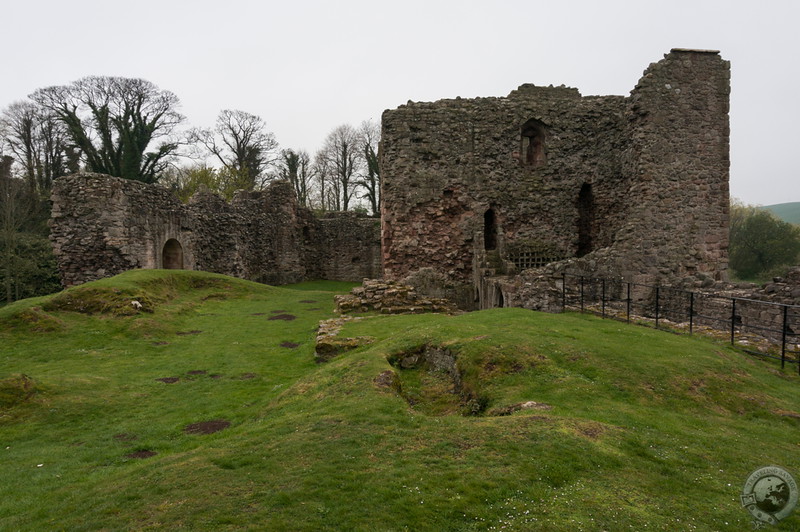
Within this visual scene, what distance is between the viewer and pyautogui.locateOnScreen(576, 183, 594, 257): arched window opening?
1983cm

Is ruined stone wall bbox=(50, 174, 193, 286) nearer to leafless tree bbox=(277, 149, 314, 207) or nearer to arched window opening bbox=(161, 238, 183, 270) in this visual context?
arched window opening bbox=(161, 238, 183, 270)

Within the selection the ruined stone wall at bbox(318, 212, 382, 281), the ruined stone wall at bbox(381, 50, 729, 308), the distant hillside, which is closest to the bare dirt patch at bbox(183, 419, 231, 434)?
the ruined stone wall at bbox(381, 50, 729, 308)

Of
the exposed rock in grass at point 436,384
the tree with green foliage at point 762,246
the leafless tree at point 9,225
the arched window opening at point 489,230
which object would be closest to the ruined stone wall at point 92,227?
the leafless tree at point 9,225

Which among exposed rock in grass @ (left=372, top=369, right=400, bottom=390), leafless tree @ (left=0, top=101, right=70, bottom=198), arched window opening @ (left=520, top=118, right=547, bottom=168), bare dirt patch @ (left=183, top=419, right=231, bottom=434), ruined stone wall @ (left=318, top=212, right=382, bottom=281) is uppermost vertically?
leafless tree @ (left=0, top=101, right=70, bottom=198)

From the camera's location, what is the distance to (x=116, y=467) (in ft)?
19.8

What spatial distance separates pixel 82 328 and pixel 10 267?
59.9 ft

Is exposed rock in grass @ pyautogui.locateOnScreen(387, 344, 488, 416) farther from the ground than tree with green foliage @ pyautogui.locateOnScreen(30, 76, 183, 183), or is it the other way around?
tree with green foliage @ pyautogui.locateOnScreen(30, 76, 183, 183)

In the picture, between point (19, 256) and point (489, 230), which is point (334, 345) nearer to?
point (489, 230)

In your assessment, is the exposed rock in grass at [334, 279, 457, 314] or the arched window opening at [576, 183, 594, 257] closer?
the exposed rock in grass at [334, 279, 457, 314]

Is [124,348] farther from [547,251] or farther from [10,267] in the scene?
[10,267]

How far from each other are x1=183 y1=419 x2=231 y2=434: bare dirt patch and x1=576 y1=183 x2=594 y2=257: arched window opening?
16.8m

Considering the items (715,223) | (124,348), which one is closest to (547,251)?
(715,223)

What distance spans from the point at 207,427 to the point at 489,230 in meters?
15.5

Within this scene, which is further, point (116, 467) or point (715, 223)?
point (715, 223)
